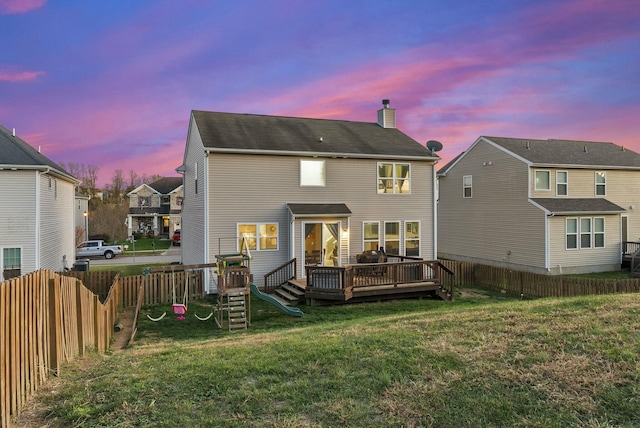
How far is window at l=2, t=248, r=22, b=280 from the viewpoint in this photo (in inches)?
614

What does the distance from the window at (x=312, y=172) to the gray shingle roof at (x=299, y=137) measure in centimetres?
55

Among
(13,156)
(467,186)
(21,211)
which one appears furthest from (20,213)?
(467,186)

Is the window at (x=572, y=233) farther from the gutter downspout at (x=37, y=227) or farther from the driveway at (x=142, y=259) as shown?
the gutter downspout at (x=37, y=227)

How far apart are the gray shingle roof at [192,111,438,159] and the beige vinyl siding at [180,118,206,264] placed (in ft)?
3.35

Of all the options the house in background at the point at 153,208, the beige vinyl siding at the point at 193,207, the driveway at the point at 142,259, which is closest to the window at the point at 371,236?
the beige vinyl siding at the point at 193,207

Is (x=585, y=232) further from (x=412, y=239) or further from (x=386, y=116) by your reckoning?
(x=386, y=116)

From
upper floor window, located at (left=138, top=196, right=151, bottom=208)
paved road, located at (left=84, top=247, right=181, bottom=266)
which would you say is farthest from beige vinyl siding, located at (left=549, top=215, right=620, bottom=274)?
upper floor window, located at (left=138, top=196, right=151, bottom=208)

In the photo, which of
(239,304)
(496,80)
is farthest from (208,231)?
(496,80)

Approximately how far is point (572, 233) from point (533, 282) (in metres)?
7.43

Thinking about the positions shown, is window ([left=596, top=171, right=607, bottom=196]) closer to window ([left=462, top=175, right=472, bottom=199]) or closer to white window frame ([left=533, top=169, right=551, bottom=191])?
white window frame ([left=533, top=169, right=551, bottom=191])

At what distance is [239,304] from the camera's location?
1191cm

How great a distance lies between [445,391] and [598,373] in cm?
181

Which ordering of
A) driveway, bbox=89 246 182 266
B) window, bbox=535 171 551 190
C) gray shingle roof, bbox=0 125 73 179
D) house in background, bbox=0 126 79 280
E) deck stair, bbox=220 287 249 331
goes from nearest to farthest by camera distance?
1. deck stair, bbox=220 287 249 331
2. gray shingle roof, bbox=0 125 73 179
3. house in background, bbox=0 126 79 280
4. window, bbox=535 171 551 190
5. driveway, bbox=89 246 182 266

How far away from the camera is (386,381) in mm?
4332
